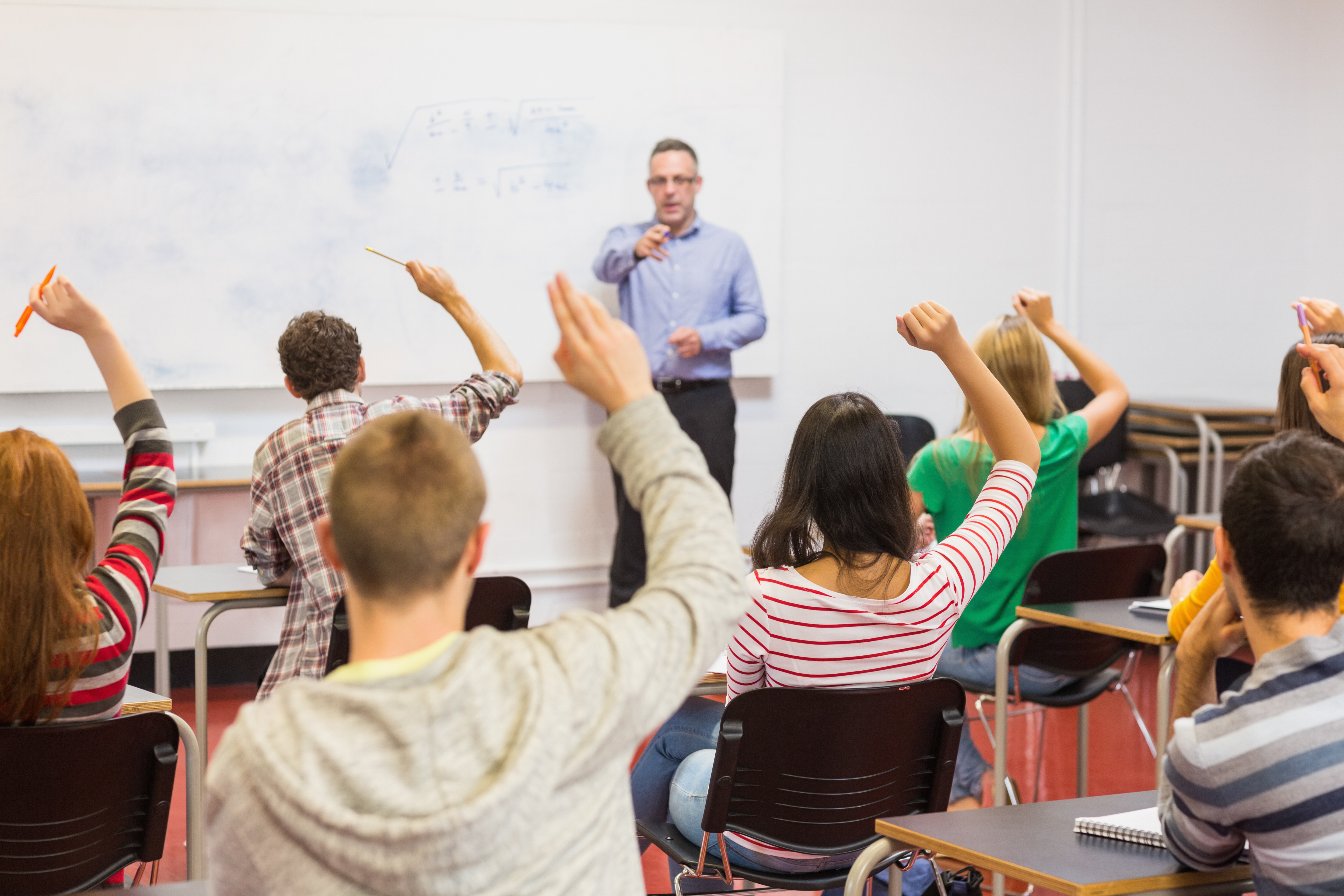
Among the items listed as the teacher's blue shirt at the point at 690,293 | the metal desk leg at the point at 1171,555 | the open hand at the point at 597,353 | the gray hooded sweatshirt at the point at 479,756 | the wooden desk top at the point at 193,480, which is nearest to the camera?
the gray hooded sweatshirt at the point at 479,756

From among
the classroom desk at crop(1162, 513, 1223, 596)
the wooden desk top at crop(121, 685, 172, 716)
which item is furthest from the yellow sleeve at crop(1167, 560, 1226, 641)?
the classroom desk at crop(1162, 513, 1223, 596)

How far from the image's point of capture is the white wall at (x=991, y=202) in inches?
191

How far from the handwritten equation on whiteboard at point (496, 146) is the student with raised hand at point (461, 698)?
3.69 metres

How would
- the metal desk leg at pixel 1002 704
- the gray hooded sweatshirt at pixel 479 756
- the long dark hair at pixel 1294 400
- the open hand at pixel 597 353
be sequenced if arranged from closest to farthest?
the gray hooded sweatshirt at pixel 479 756 < the open hand at pixel 597 353 < the long dark hair at pixel 1294 400 < the metal desk leg at pixel 1002 704

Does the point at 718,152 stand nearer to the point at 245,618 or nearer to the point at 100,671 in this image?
the point at 245,618

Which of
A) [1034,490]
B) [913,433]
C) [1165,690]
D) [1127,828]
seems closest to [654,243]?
[913,433]

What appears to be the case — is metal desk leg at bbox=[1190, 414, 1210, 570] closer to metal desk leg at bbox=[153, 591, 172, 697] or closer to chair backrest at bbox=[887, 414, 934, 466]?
chair backrest at bbox=[887, 414, 934, 466]

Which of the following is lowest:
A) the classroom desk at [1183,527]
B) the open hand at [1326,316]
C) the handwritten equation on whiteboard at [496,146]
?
the classroom desk at [1183,527]

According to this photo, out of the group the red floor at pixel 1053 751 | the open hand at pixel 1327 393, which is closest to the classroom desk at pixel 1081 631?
the red floor at pixel 1053 751

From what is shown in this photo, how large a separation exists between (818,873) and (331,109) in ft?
11.0

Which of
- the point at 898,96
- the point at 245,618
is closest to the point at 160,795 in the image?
the point at 245,618

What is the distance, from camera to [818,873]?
2035mm

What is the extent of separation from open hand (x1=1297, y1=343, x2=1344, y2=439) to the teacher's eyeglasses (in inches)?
118

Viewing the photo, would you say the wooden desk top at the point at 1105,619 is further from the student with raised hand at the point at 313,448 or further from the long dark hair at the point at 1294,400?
the student with raised hand at the point at 313,448
